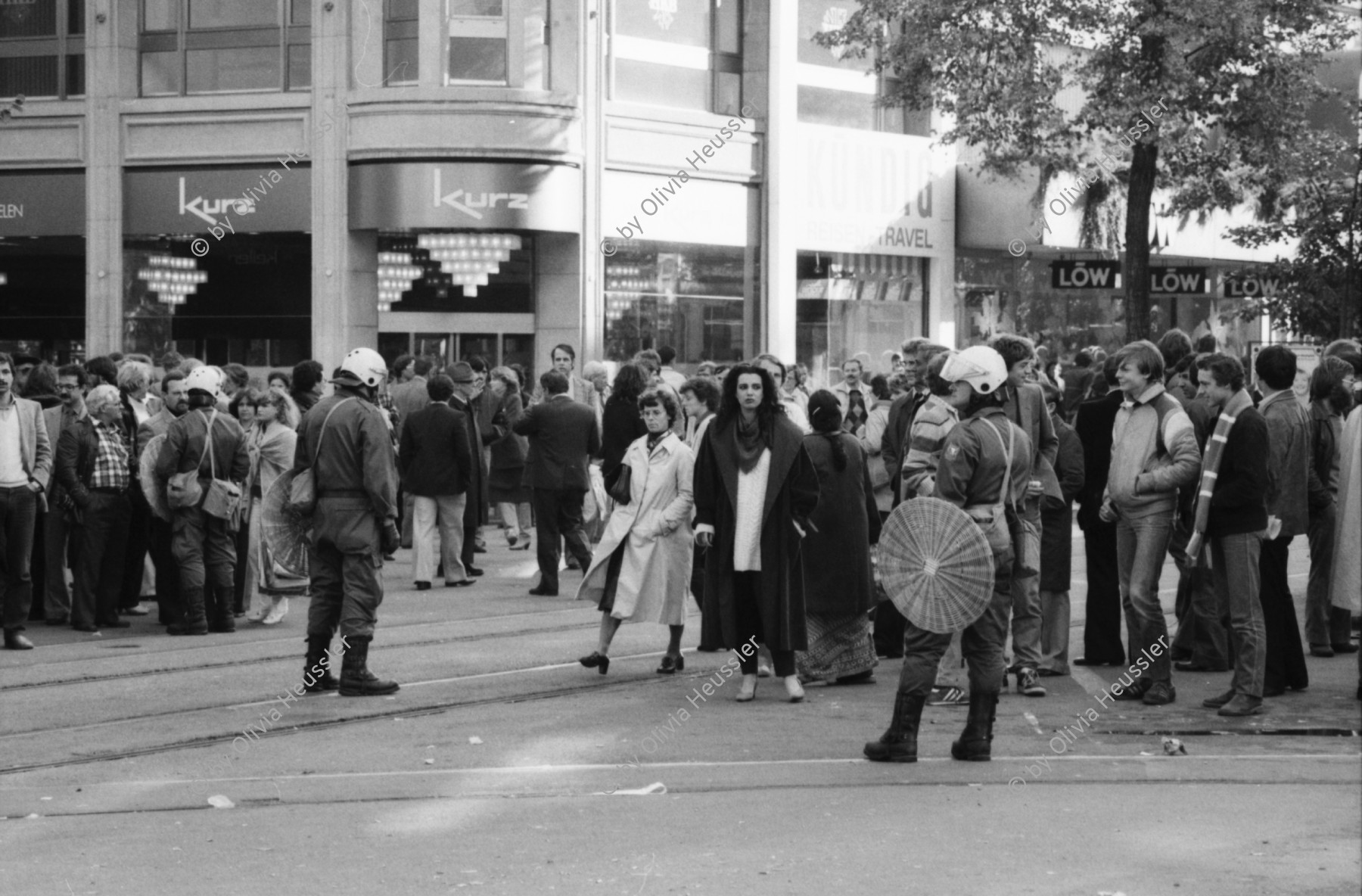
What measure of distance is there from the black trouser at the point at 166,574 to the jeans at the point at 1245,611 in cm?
741

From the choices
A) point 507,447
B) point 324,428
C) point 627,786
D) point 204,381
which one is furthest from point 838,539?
point 507,447

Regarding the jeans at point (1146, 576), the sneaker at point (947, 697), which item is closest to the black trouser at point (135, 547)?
the sneaker at point (947, 697)

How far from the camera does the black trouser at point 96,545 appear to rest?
13.4 meters

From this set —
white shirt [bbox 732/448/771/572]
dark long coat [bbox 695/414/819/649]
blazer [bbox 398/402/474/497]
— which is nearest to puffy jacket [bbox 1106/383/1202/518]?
dark long coat [bbox 695/414/819/649]

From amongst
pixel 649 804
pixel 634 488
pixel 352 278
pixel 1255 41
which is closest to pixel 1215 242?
pixel 1255 41

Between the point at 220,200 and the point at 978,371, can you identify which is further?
the point at 220,200

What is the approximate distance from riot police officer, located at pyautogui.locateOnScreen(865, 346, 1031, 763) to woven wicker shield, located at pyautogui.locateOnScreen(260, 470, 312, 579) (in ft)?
12.5

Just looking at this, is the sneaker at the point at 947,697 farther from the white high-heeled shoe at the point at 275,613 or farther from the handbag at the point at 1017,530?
the white high-heeled shoe at the point at 275,613

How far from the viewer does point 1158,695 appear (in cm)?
1020

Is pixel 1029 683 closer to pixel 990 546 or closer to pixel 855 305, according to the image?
pixel 990 546

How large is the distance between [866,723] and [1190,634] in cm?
298

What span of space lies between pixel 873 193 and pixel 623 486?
2184 centimetres

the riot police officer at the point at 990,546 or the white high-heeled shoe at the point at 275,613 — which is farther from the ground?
the riot police officer at the point at 990,546

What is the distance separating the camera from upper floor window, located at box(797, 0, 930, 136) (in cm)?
3095
